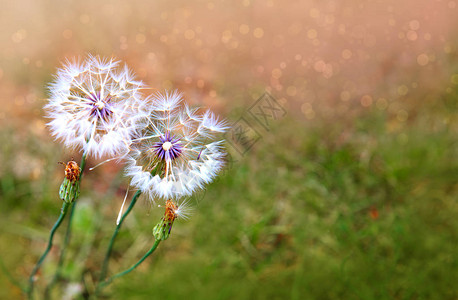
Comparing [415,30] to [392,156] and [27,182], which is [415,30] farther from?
[27,182]

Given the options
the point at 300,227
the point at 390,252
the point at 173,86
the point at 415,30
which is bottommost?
the point at 390,252

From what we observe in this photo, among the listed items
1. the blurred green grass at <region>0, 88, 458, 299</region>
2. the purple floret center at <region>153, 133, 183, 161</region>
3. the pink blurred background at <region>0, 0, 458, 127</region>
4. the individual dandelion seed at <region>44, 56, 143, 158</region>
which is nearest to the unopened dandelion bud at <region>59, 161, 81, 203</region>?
the individual dandelion seed at <region>44, 56, 143, 158</region>

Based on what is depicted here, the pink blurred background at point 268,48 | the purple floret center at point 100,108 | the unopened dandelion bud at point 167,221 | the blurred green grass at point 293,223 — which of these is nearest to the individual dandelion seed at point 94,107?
the purple floret center at point 100,108

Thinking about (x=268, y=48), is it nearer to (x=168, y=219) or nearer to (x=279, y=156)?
(x=279, y=156)

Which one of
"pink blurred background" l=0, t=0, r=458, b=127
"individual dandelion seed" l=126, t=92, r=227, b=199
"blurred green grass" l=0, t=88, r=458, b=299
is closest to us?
"individual dandelion seed" l=126, t=92, r=227, b=199

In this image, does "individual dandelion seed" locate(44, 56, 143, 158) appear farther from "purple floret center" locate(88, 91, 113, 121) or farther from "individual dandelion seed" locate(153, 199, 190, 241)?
"individual dandelion seed" locate(153, 199, 190, 241)

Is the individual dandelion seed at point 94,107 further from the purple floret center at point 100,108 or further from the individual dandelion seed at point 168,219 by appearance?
the individual dandelion seed at point 168,219

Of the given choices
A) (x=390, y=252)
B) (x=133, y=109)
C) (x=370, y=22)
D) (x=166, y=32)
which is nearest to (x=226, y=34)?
(x=166, y=32)

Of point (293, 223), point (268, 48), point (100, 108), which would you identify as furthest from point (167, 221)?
point (268, 48)
